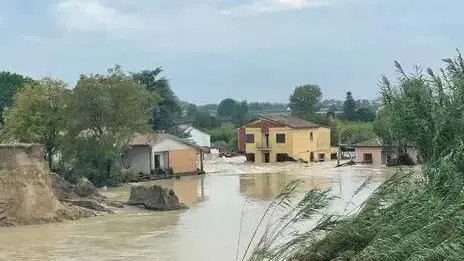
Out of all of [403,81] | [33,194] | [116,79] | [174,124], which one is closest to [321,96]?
[174,124]

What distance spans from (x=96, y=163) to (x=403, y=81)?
110ft

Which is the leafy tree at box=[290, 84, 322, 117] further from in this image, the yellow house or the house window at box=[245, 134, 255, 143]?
the house window at box=[245, 134, 255, 143]

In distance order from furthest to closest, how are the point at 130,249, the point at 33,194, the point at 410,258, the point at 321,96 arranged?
the point at 321,96 < the point at 33,194 < the point at 130,249 < the point at 410,258

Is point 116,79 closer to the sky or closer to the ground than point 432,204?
closer to the sky

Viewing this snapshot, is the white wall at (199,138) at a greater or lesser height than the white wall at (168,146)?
greater

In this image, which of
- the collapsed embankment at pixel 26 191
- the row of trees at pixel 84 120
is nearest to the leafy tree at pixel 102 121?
the row of trees at pixel 84 120

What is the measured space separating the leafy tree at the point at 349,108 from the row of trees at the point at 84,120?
73.5 meters

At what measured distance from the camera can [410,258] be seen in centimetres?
981

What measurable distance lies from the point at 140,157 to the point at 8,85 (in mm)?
28201

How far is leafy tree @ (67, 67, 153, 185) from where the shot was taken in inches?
1810

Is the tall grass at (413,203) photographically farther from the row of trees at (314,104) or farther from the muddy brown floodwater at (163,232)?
the row of trees at (314,104)

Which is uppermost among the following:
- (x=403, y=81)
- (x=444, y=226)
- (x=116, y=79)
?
(x=116, y=79)

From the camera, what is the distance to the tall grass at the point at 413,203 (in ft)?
33.9

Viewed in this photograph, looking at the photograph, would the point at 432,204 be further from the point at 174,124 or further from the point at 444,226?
the point at 174,124
